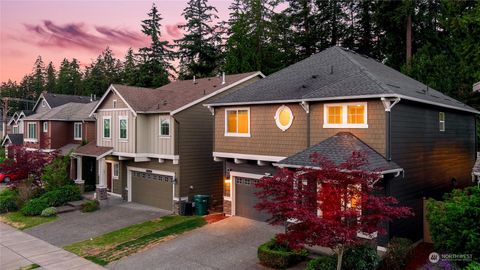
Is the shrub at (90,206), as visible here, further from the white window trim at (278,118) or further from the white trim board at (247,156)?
the white window trim at (278,118)

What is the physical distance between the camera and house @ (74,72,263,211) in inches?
832

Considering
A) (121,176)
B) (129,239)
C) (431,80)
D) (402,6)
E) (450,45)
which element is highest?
(402,6)

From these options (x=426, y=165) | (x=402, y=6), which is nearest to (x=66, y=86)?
(x=402, y=6)

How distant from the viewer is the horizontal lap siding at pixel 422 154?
44.2ft

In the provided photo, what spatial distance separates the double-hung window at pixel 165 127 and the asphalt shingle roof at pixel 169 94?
707mm

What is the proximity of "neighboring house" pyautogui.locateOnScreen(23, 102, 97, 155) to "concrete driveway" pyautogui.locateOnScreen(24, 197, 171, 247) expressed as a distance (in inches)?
373

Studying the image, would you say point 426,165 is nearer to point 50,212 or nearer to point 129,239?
point 129,239

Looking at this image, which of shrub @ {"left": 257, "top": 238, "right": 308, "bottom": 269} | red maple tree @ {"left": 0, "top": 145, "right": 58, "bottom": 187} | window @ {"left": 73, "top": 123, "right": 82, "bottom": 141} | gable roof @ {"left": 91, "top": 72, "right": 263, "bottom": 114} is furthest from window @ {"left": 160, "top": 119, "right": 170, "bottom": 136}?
window @ {"left": 73, "top": 123, "right": 82, "bottom": 141}

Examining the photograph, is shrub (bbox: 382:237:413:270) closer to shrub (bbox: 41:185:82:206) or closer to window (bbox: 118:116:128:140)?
window (bbox: 118:116:128:140)

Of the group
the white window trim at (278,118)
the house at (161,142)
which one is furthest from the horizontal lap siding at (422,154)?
the house at (161,142)

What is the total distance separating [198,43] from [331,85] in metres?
36.5

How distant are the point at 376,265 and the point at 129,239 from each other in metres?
10.9

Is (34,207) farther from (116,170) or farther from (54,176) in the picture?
(116,170)

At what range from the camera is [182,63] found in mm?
50062
